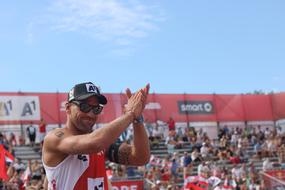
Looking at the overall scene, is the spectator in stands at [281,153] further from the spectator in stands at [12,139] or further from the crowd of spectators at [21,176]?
the crowd of spectators at [21,176]

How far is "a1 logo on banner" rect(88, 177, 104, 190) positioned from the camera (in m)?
4.26

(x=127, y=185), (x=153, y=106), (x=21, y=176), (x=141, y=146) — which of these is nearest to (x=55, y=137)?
(x=141, y=146)

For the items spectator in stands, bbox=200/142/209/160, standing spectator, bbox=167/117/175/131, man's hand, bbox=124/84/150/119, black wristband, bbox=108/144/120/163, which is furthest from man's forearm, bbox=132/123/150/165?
standing spectator, bbox=167/117/175/131

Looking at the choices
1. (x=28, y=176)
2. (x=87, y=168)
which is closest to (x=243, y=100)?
(x=28, y=176)

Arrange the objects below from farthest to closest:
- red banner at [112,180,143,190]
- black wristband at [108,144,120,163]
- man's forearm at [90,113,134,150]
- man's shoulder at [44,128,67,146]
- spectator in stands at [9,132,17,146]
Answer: spectator in stands at [9,132,17,146], red banner at [112,180,143,190], black wristband at [108,144,120,163], man's shoulder at [44,128,67,146], man's forearm at [90,113,134,150]

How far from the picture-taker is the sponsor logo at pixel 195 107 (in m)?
30.8

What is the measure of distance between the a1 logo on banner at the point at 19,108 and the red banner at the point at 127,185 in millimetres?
11587

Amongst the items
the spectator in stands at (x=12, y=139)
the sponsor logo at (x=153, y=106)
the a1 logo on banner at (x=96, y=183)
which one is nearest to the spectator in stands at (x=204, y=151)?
the sponsor logo at (x=153, y=106)

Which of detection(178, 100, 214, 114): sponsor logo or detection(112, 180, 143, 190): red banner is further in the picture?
detection(178, 100, 214, 114): sponsor logo

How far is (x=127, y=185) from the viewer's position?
50.5 ft

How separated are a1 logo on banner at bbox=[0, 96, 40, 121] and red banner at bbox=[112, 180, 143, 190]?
11.6 meters

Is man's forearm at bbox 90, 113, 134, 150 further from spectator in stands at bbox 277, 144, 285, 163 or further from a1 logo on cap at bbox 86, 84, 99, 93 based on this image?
spectator in stands at bbox 277, 144, 285, 163

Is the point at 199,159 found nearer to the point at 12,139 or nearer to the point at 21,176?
the point at 12,139

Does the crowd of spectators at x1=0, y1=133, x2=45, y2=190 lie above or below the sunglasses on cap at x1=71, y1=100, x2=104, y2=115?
below
